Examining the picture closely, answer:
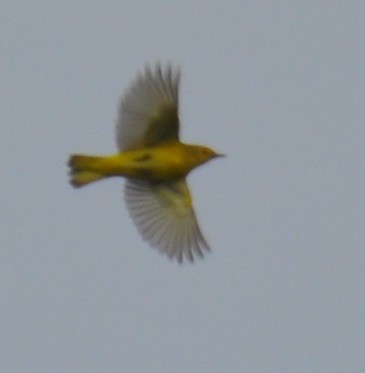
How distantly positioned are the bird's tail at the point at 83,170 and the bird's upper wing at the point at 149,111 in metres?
0.43

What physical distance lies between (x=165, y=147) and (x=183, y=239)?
1.09 m

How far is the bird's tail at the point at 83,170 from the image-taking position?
51.4 feet

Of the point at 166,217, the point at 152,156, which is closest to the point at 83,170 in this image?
the point at 152,156

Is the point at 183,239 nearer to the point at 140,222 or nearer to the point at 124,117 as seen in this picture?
the point at 140,222

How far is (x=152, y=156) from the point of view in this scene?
16.0 m

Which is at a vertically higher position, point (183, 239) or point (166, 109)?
point (166, 109)

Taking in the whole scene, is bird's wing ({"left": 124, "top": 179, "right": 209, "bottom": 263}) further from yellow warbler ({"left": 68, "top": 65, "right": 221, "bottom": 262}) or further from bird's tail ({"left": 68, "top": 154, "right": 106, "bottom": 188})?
bird's tail ({"left": 68, "top": 154, "right": 106, "bottom": 188})

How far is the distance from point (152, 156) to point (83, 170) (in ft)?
2.20

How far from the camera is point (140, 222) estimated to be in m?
16.8

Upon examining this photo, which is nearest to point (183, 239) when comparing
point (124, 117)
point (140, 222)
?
point (140, 222)

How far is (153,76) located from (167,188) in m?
1.19

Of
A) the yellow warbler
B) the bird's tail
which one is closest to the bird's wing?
the yellow warbler

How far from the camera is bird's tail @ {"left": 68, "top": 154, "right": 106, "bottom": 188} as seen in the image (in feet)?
51.4

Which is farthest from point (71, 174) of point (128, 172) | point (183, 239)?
point (183, 239)
